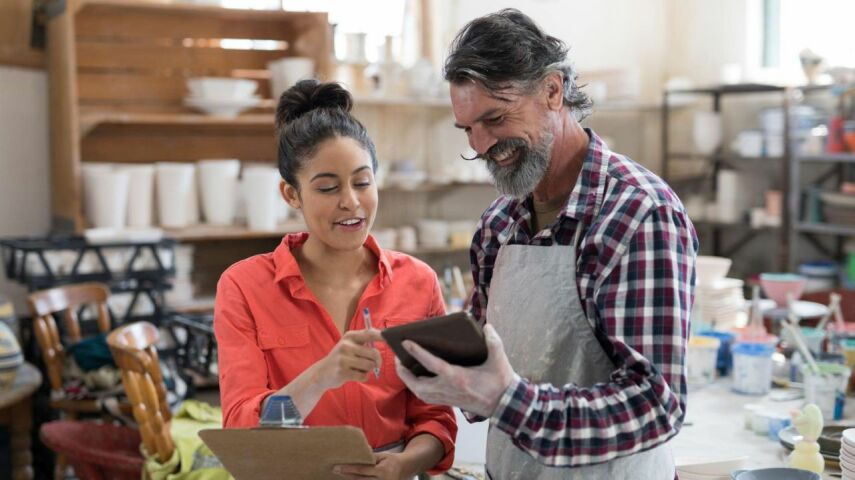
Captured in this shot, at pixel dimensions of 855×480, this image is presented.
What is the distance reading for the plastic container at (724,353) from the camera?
3.29 metres

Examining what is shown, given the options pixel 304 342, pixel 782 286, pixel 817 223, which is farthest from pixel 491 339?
pixel 817 223

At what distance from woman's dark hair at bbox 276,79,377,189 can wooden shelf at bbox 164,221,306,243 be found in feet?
8.07

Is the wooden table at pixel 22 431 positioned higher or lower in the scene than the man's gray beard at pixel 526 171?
lower

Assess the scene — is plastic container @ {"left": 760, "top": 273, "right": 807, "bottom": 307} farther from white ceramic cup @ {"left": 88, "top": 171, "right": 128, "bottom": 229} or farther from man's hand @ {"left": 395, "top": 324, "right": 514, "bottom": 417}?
white ceramic cup @ {"left": 88, "top": 171, "right": 128, "bottom": 229}

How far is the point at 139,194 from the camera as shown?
4.46 meters

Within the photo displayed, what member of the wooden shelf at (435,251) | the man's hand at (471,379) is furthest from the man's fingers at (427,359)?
the wooden shelf at (435,251)

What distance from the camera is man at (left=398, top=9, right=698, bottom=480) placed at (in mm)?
1453

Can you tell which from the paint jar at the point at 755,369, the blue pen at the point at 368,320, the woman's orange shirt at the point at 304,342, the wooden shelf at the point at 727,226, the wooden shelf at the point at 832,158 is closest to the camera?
the blue pen at the point at 368,320

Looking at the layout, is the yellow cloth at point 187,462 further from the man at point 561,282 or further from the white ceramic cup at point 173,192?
the white ceramic cup at point 173,192

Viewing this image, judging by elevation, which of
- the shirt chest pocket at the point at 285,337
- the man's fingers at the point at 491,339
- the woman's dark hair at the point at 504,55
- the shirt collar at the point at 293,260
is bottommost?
the shirt chest pocket at the point at 285,337

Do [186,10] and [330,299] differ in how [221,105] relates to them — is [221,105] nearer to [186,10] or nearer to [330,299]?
[186,10]

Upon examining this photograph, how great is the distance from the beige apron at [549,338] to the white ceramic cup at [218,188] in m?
2.98

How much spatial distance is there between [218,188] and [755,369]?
2.64 m

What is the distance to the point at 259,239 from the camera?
5098mm
